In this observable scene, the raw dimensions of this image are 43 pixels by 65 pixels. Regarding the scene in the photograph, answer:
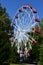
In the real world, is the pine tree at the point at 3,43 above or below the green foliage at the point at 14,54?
above

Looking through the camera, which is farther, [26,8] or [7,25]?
[7,25]

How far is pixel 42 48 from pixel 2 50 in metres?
34.5

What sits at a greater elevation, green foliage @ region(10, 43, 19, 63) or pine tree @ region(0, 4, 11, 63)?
pine tree @ region(0, 4, 11, 63)

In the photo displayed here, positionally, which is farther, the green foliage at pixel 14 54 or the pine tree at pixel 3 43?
the green foliage at pixel 14 54

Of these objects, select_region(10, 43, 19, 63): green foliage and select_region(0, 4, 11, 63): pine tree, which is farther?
select_region(10, 43, 19, 63): green foliage

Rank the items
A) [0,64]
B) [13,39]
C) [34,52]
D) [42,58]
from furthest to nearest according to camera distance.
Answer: [34,52]
[13,39]
[0,64]
[42,58]

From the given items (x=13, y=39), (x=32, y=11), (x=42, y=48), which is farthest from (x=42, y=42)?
(x=13, y=39)

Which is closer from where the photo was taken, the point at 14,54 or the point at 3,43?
the point at 3,43

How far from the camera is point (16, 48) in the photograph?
50.5 meters

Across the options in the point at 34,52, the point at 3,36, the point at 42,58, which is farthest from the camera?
the point at 34,52

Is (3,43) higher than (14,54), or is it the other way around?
(3,43)

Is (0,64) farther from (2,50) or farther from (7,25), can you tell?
(7,25)

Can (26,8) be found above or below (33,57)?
above

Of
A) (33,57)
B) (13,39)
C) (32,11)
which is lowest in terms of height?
(33,57)
